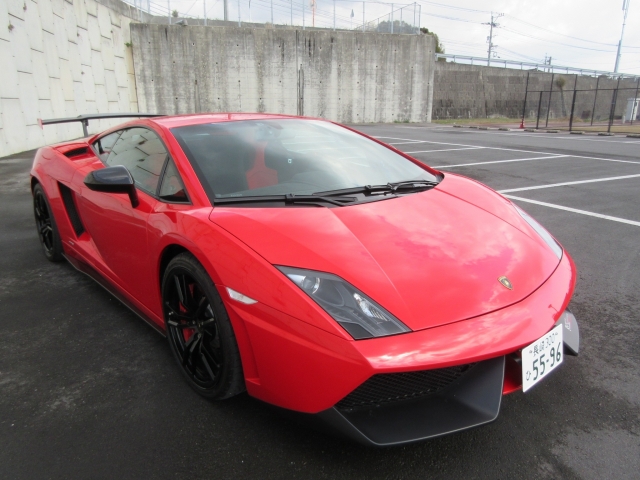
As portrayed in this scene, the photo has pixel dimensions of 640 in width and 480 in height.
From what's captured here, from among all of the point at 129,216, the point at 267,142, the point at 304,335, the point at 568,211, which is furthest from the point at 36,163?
the point at 568,211

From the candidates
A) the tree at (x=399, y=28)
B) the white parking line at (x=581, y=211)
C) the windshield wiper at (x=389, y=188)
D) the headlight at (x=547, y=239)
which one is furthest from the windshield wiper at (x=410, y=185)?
the tree at (x=399, y=28)

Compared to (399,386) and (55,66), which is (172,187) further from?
(55,66)

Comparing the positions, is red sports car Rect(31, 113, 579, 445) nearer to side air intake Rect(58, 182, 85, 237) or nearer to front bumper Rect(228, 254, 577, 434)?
front bumper Rect(228, 254, 577, 434)

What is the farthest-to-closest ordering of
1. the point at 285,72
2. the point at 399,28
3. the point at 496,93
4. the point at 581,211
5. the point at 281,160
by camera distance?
the point at 496,93 < the point at 399,28 < the point at 285,72 < the point at 581,211 < the point at 281,160

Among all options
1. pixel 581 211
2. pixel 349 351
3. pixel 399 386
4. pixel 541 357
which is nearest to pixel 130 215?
pixel 349 351

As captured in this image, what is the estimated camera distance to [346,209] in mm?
2018

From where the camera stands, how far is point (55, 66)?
12828 millimetres

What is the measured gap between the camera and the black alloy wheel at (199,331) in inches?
69.2

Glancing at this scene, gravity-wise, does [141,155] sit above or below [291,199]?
above

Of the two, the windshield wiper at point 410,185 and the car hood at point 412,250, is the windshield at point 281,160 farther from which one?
the car hood at point 412,250

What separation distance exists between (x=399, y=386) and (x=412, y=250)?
0.53 metres

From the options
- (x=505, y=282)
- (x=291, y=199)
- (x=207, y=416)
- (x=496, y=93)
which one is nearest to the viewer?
(x=505, y=282)

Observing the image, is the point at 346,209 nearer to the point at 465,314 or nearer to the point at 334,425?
the point at 465,314

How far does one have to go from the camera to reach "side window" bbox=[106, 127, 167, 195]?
2.40 meters
